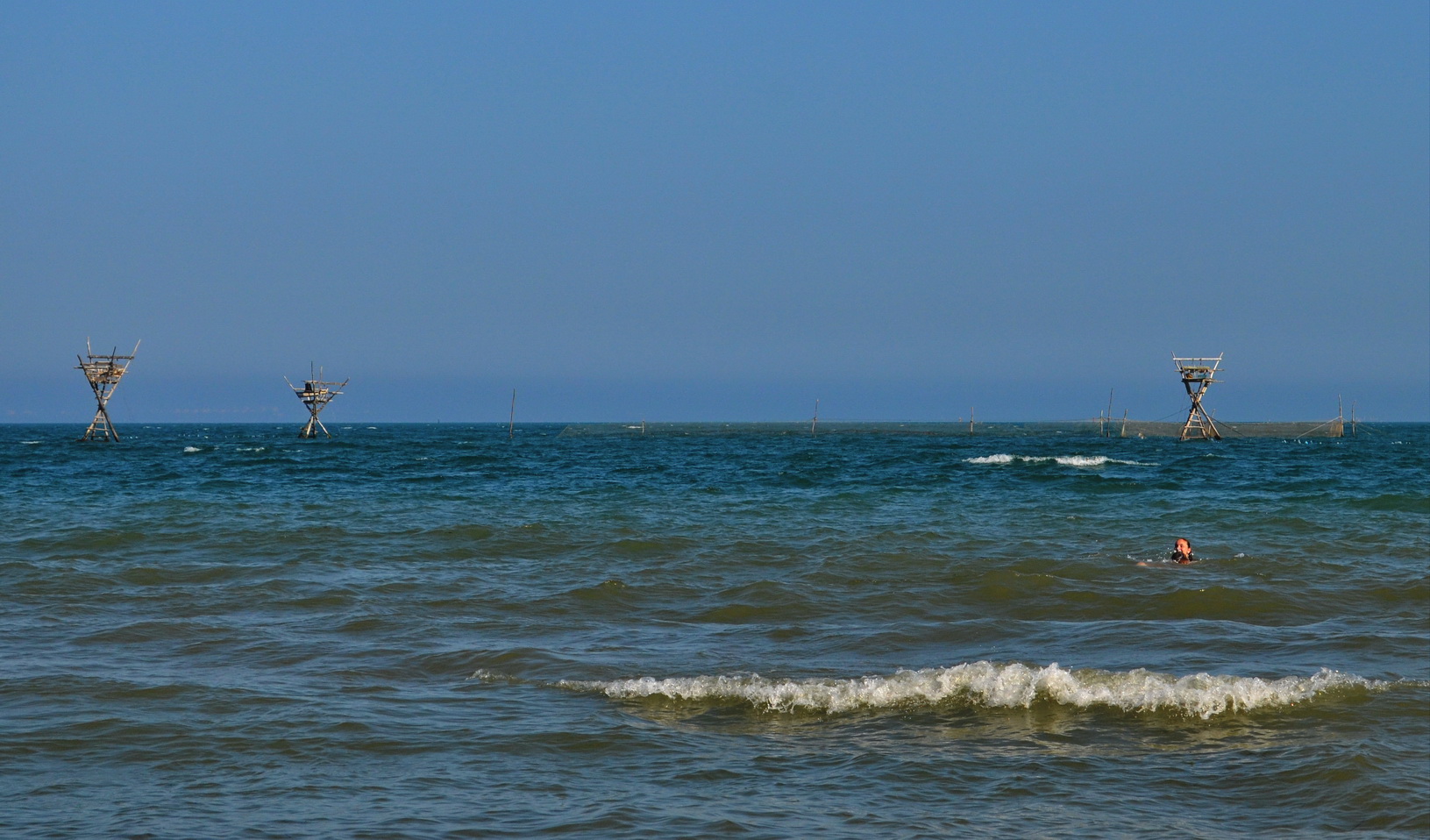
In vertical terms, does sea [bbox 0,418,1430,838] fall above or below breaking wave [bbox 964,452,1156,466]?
below

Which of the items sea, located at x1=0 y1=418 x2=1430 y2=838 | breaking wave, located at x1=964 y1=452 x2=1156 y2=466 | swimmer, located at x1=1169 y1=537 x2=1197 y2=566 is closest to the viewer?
sea, located at x1=0 y1=418 x2=1430 y2=838

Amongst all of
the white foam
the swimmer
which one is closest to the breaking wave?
the swimmer

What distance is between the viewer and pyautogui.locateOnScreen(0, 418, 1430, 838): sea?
641 centimetres

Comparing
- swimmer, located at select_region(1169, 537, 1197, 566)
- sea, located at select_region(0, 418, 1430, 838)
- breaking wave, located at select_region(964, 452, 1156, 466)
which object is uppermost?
breaking wave, located at select_region(964, 452, 1156, 466)

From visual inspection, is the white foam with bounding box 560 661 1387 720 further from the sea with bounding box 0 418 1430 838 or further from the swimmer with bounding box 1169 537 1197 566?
the swimmer with bounding box 1169 537 1197 566

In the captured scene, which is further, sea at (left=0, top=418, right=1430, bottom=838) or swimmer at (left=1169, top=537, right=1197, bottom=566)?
swimmer at (left=1169, top=537, right=1197, bottom=566)

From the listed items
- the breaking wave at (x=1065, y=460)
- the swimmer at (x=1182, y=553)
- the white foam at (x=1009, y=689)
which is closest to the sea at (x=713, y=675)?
the white foam at (x=1009, y=689)

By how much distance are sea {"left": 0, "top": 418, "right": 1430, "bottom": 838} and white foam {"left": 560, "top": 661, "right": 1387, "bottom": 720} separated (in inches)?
1.3

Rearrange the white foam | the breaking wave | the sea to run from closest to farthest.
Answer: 1. the sea
2. the white foam
3. the breaking wave

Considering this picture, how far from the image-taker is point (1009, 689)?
28.6 ft

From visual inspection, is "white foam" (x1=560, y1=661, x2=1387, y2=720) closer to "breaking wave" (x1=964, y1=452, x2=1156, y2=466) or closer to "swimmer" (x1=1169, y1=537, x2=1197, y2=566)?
"swimmer" (x1=1169, y1=537, x2=1197, y2=566)

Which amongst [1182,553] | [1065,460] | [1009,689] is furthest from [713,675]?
[1065,460]

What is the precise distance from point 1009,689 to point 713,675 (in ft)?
7.95

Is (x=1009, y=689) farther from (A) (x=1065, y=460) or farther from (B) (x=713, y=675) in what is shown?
(A) (x=1065, y=460)
